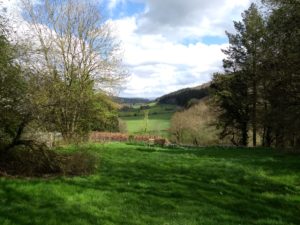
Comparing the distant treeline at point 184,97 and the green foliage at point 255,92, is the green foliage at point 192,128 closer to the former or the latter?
the green foliage at point 255,92

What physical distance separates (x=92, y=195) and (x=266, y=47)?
53.6 ft

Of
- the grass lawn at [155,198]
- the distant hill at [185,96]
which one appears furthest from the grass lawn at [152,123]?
the grass lawn at [155,198]

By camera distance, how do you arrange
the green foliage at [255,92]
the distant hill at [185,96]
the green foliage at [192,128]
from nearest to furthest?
the green foliage at [255,92] < the green foliage at [192,128] < the distant hill at [185,96]

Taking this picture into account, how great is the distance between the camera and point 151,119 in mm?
95500

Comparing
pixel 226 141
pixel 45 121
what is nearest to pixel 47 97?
pixel 45 121

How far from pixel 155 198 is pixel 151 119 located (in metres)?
85.2

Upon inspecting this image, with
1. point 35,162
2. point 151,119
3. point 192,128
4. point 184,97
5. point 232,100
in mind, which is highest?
point 184,97

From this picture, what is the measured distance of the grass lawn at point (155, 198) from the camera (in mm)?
8359

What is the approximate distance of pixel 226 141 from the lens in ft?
175

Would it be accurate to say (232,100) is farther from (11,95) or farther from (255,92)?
(11,95)

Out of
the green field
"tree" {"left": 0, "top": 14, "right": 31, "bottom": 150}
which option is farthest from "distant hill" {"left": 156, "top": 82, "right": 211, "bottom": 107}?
"tree" {"left": 0, "top": 14, "right": 31, "bottom": 150}

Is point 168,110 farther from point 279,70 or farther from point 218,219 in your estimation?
point 218,219

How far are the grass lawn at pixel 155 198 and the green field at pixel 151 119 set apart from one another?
56930 millimetres

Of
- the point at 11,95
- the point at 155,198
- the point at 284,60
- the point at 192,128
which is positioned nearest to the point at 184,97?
the point at 192,128
